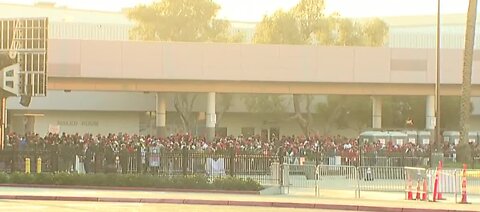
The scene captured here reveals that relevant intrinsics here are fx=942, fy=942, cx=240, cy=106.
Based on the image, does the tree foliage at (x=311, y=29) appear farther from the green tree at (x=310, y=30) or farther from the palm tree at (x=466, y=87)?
the palm tree at (x=466, y=87)

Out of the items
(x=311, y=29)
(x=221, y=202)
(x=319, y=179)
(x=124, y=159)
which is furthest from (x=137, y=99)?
(x=221, y=202)

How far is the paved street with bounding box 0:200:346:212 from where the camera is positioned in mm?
23078

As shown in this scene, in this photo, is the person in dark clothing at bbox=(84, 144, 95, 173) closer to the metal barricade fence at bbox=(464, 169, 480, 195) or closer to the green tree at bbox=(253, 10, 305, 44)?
the metal barricade fence at bbox=(464, 169, 480, 195)

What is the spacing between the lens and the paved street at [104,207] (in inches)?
909

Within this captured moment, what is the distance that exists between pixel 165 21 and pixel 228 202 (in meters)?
54.2

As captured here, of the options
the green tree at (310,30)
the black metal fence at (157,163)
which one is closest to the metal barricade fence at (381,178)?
the black metal fence at (157,163)

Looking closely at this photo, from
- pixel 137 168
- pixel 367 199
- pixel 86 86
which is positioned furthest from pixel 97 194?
pixel 86 86

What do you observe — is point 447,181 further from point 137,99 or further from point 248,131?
point 248,131

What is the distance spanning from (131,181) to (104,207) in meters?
7.16

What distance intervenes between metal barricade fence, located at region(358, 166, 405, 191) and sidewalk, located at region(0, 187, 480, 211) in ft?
10.4

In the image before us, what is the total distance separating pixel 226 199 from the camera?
2686cm

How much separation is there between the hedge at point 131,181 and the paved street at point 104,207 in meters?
5.06

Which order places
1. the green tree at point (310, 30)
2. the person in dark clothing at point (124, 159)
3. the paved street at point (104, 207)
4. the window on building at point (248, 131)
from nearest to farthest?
the paved street at point (104, 207) < the person in dark clothing at point (124, 159) < the green tree at point (310, 30) < the window on building at point (248, 131)

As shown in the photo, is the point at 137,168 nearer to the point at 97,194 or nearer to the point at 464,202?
the point at 97,194
